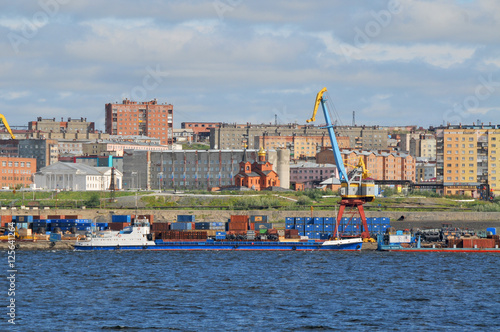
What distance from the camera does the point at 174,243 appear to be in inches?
3930

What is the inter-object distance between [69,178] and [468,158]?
79.7 metres

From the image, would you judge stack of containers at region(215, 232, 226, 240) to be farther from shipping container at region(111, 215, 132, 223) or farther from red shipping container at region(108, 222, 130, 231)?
shipping container at region(111, 215, 132, 223)

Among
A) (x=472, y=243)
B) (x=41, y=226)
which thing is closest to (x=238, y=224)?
(x=41, y=226)

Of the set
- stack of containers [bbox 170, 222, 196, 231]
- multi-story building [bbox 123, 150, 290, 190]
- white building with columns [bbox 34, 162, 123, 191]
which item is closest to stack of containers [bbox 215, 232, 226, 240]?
stack of containers [bbox 170, 222, 196, 231]

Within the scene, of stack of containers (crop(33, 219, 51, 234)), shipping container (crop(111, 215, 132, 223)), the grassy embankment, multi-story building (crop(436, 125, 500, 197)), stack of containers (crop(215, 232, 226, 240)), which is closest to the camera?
stack of containers (crop(215, 232, 226, 240))

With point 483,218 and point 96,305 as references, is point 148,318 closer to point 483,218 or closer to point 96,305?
point 96,305

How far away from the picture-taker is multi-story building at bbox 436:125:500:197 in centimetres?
18562

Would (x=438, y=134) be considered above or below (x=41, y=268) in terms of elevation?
above

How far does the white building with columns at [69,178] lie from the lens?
594 ft

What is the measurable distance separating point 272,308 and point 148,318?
8.33m

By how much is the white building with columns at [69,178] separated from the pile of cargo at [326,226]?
7807 cm

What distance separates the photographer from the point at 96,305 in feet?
189

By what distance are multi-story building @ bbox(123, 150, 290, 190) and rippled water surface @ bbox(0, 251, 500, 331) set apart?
306ft

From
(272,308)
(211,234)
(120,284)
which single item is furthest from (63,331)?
(211,234)
